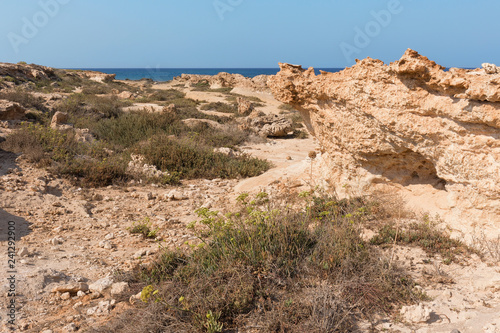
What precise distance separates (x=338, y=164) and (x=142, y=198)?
3.70 meters

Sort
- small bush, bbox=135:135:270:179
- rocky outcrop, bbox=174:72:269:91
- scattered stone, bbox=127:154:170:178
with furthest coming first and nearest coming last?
rocky outcrop, bbox=174:72:269:91 → small bush, bbox=135:135:270:179 → scattered stone, bbox=127:154:170:178

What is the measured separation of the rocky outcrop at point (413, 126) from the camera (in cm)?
376

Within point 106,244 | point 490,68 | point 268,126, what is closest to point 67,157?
point 106,244

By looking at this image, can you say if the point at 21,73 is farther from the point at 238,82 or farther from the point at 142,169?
the point at 142,169

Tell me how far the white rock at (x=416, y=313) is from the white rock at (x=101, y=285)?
2820 mm

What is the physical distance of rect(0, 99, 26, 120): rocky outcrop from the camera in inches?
357

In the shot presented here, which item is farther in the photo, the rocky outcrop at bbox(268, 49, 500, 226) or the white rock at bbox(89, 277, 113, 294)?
the rocky outcrop at bbox(268, 49, 500, 226)

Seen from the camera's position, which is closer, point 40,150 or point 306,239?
point 306,239

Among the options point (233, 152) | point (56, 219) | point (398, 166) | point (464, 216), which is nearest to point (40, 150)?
point (56, 219)

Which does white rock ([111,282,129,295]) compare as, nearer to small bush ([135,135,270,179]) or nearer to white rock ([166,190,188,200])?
white rock ([166,190,188,200])

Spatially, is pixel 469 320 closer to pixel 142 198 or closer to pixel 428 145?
pixel 428 145

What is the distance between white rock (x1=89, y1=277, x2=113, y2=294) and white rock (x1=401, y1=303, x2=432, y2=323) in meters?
2.82

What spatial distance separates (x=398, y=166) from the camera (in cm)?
502

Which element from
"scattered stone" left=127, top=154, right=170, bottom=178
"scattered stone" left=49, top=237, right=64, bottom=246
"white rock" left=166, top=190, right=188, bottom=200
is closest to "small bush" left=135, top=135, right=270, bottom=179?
"scattered stone" left=127, top=154, right=170, bottom=178
